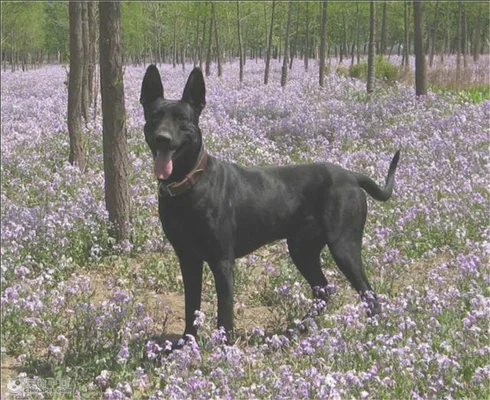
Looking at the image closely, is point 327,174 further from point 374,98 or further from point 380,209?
point 374,98

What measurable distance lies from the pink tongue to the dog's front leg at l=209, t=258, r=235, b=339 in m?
0.84

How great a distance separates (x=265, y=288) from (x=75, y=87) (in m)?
6.71

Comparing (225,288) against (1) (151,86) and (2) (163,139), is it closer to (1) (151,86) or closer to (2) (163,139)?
(2) (163,139)

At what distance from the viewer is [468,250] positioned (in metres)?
6.99

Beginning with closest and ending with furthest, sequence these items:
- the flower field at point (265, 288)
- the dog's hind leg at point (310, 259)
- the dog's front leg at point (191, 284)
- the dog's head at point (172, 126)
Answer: the flower field at point (265, 288)
the dog's head at point (172, 126)
the dog's front leg at point (191, 284)
the dog's hind leg at point (310, 259)

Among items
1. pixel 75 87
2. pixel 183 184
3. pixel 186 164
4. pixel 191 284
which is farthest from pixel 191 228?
pixel 75 87

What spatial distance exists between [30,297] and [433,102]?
42.0 ft

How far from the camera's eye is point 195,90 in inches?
194

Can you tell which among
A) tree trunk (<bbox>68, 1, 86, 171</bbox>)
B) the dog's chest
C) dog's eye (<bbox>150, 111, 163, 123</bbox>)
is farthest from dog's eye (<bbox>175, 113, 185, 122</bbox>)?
tree trunk (<bbox>68, 1, 86, 171</bbox>)

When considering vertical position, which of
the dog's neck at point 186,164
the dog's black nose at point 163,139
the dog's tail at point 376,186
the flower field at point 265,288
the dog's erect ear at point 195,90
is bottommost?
the flower field at point 265,288

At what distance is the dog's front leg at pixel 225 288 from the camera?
5.00m

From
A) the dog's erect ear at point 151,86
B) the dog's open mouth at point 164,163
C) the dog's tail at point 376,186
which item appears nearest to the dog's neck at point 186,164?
the dog's open mouth at point 164,163

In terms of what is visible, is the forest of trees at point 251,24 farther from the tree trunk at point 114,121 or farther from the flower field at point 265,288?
the tree trunk at point 114,121

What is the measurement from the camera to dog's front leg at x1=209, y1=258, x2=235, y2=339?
197 inches
